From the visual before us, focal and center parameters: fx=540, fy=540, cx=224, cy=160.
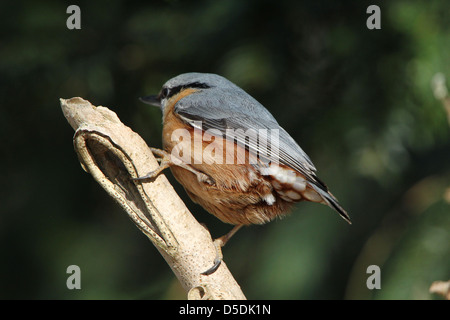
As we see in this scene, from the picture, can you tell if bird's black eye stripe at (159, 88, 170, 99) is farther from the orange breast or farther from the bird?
the orange breast

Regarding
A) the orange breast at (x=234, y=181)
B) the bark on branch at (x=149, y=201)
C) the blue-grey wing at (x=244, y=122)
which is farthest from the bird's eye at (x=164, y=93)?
the bark on branch at (x=149, y=201)

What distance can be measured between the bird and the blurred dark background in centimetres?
55

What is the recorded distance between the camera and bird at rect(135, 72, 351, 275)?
2100 millimetres

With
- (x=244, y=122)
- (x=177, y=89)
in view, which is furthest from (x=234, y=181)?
(x=177, y=89)

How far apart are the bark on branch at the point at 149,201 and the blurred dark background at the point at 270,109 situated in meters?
1.03

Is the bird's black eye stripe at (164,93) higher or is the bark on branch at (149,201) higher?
the bird's black eye stripe at (164,93)

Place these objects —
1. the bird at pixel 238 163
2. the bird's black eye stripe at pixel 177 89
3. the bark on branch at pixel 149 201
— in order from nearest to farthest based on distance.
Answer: the bark on branch at pixel 149 201
the bird at pixel 238 163
the bird's black eye stripe at pixel 177 89

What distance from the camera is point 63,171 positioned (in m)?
3.21

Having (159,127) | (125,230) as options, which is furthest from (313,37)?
(125,230)

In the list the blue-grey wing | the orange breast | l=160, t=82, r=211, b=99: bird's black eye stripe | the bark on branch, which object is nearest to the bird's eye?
l=160, t=82, r=211, b=99: bird's black eye stripe

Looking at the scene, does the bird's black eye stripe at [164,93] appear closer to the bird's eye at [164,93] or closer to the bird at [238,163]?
the bird's eye at [164,93]

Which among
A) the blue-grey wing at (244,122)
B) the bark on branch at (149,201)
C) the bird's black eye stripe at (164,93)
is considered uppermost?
the bird's black eye stripe at (164,93)

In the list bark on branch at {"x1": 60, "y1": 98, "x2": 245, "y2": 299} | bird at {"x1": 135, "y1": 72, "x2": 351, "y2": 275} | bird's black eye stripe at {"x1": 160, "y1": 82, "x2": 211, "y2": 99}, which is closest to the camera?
bark on branch at {"x1": 60, "y1": 98, "x2": 245, "y2": 299}

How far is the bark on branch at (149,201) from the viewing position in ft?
5.51
